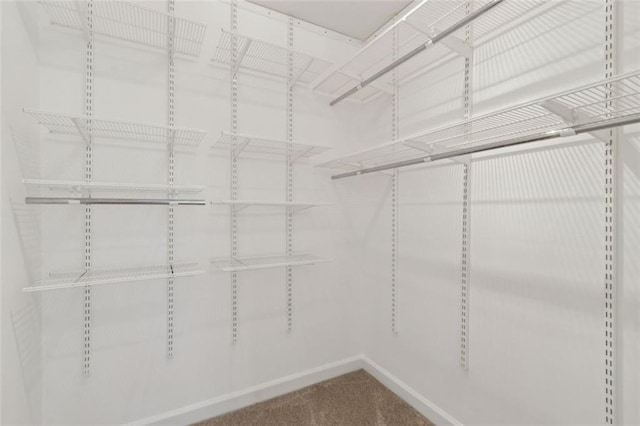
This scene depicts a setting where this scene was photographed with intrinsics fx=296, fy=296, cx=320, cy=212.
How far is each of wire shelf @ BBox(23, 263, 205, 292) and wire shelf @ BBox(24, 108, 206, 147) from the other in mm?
675

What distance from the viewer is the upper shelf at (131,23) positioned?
138 cm

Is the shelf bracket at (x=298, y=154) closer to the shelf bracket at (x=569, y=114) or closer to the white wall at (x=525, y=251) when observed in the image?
the white wall at (x=525, y=251)

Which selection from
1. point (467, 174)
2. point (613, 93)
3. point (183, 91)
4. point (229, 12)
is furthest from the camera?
point (229, 12)

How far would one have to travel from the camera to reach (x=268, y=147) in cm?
189

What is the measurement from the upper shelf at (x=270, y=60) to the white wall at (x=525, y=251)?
64 cm

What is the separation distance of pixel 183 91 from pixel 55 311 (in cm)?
131

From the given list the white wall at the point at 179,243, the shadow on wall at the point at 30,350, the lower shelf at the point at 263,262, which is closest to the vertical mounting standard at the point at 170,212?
the white wall at the point at 179,243

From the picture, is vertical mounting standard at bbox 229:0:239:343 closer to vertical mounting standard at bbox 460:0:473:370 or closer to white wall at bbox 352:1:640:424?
white wall at bbox 352:1:640:424

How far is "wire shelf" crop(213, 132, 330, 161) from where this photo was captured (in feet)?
5.60

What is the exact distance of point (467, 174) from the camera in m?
1.54

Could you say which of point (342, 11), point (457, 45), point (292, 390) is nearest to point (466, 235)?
point (457, 45)

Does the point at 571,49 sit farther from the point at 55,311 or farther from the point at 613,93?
the point at 55,311

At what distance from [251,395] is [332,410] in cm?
52

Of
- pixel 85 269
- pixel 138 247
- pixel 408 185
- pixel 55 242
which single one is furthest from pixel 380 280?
pixel 55 242
